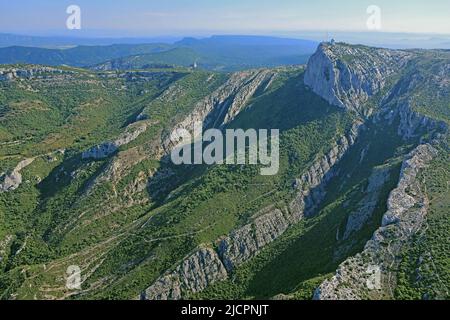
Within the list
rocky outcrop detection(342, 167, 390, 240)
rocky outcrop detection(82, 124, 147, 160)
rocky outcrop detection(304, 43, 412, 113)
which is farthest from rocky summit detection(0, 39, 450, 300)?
rocky outcrop detection(304, 43, 412, 113)

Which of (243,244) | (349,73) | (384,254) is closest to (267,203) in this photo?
(243,244)

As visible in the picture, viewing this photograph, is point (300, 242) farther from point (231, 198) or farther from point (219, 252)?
point (231, 198)

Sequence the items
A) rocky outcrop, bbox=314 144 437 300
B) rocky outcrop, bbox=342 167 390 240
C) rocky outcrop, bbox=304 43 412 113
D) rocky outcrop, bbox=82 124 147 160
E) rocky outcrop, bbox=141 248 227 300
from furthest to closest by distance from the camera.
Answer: rocky outcrop, bbox=304 43 412 113, rocky outcrop, bbox=82 124 147 160, rocky outcrop, bbox=141 248 227 300, rocky outcrop, bbox=342 167 390 240, rocky outcrop, bbox=314 144 437 300

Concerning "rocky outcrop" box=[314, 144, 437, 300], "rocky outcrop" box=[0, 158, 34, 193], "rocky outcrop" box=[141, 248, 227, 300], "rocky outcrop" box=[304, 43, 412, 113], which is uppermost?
"rocky outcrop" box=[304, 43, 412, 113]

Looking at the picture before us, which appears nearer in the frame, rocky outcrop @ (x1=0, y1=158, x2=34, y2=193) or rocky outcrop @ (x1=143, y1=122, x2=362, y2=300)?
rocky outcrop @ (x1=143, y1=122, x2=362, y2=300)

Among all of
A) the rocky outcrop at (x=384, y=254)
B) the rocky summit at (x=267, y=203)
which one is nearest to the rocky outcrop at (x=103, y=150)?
the rocky summit at (x=267, y=203)

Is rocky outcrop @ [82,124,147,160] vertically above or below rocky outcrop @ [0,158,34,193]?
above

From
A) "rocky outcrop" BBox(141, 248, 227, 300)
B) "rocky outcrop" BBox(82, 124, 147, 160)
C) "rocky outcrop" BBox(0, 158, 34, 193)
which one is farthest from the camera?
"rocky outcrop" BBox(82, 124, 147, 160)

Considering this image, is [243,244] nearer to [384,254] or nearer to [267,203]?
[267,203]

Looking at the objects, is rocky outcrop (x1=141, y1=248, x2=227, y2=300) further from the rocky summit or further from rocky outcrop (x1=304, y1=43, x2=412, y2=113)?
rocky outcrop (x1=304, y1=43, x2=412, y2=113)

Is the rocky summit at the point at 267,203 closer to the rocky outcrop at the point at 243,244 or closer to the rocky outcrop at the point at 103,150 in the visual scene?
the rocky outcrop at the point at 243,244
